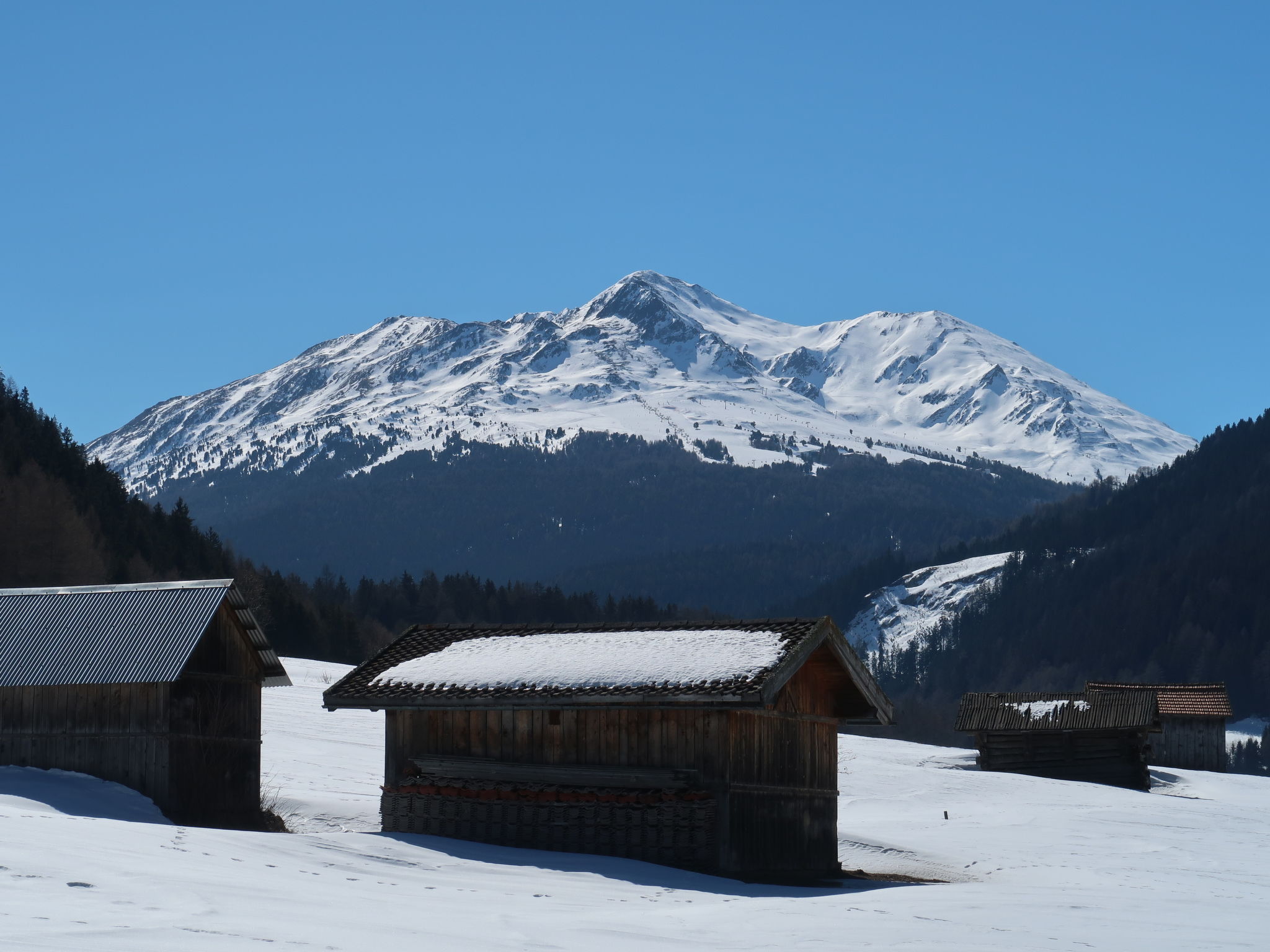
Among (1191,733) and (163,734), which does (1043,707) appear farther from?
(163,734)

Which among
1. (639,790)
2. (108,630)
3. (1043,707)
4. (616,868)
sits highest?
(108,630)

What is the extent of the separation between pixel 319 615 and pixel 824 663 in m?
78.3

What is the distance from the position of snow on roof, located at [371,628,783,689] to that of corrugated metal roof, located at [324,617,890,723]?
0.43ft

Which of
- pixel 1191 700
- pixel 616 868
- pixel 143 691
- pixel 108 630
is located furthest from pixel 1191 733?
pixel 616 868

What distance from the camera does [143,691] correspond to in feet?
95.6

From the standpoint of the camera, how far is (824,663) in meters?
25.7

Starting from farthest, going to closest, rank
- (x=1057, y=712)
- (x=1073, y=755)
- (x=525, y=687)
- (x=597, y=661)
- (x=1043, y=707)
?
1. (x=1043, y=707)
2. (x=1057, y=712)
3. (x=1073, y=755)
4. (x=597, y=661)
5. (x=525, y=687)

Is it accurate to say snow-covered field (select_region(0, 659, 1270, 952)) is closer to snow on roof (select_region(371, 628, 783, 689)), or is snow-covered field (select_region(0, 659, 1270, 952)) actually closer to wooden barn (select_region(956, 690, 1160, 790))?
snow on roof (select_region(371, 628, 783, 689))

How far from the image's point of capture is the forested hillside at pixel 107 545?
70.6 m

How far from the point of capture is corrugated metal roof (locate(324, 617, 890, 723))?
22.3 metres

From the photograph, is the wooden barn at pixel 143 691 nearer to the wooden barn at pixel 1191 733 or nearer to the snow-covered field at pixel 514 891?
the snow-covered field at pixel 514 891

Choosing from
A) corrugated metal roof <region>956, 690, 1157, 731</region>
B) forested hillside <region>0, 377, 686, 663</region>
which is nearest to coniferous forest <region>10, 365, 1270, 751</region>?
forested hillside <region>0, 377, 686, 663</region>

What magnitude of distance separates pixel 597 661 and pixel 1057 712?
39.3 meters

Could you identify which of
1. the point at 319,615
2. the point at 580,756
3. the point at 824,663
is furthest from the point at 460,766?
the point at 319,615
